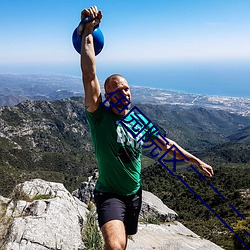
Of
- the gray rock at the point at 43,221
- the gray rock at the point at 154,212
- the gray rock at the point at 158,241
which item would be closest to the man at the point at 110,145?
the gray rock at the point at 43,221

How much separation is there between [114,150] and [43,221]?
4035 mm

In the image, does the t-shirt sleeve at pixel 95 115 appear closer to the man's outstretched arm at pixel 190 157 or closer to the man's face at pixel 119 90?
the man's face at pixel 119 90

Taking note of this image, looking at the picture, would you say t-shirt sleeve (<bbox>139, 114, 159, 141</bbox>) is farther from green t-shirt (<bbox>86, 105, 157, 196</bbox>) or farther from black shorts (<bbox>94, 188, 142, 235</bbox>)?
black shorts (<bbox>94, 188, 142, 235</bbox>)

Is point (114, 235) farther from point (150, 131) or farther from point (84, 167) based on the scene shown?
point (84, 167)

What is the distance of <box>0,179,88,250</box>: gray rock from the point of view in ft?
19.5

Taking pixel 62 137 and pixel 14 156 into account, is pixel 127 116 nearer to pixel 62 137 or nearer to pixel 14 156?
pixel 14 156

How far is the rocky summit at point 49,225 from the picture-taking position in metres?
6.00

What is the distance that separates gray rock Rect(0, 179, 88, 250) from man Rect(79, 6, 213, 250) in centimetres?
295

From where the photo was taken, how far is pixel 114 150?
11.4 feet

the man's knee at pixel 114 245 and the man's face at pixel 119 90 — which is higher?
the man's face at pixel 119 90

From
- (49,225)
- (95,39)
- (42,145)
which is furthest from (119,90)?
(42,145)

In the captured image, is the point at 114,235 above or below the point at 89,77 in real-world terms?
below

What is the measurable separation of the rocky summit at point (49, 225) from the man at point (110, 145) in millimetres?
3002

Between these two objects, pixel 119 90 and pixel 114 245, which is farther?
pixel 119 90
